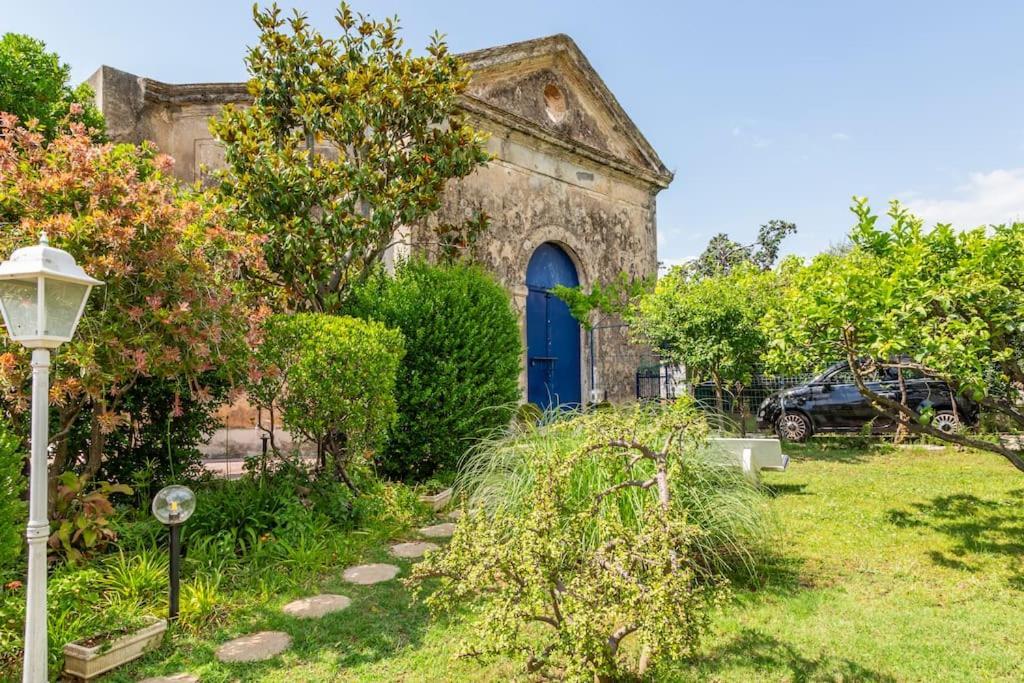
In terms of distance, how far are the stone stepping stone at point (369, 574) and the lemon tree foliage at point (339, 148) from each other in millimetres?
3425

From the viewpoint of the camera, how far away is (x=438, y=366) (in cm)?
719

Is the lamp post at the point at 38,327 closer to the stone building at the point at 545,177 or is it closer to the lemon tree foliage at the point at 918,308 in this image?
the lemon tree foliage at the point at 918,308

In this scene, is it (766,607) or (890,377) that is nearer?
(766,607)

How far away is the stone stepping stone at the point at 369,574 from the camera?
4.43 m

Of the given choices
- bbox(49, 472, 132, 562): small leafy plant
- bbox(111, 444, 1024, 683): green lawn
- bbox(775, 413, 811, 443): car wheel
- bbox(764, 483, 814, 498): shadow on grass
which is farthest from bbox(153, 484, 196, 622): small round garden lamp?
bbox(775, 413, 811, 443): car wheel

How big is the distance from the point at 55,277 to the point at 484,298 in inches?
208

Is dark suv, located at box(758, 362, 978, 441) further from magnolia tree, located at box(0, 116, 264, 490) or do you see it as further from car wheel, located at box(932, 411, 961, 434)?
magnolia tree, located at box(0, 116, 264, 490)

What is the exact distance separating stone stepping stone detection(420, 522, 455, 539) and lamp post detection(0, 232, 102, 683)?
322 cm

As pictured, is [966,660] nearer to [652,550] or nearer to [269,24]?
[652,550]

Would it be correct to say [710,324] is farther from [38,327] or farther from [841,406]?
[38,327]

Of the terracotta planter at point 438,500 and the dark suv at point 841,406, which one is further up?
the dark suv at point 841,406

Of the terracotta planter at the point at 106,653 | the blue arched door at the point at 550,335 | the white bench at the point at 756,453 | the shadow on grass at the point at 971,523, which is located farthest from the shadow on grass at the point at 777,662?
the blue arched door at the point at 550,335

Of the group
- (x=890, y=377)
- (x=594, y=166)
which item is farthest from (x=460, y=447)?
(x=890, y=377)

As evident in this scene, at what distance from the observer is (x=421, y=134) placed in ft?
24.7
